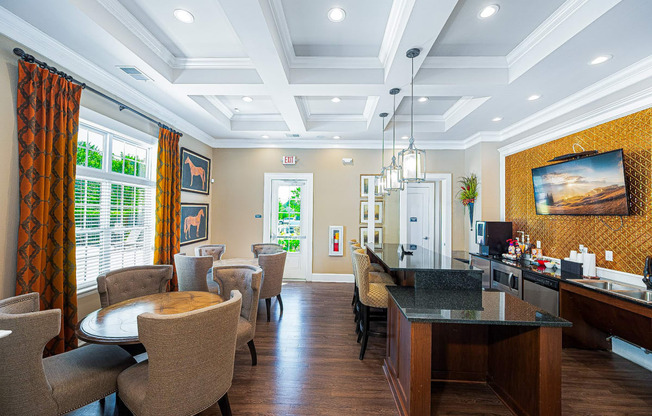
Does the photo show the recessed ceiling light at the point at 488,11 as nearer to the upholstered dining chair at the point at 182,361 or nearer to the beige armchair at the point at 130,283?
the upholstered dining chair at the point at 182,361

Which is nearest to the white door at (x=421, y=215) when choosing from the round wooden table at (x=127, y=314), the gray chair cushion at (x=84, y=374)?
the round wooden table at (x=127, y=314)

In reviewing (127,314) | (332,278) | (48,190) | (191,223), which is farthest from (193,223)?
(127,314)

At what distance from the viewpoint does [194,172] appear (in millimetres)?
4648

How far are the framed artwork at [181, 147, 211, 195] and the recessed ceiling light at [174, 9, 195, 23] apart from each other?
2379 mm

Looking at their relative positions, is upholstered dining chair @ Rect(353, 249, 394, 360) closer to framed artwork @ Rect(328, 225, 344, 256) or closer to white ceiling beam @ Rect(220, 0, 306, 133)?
white ceiling beam @ Rect(220, 0, 306, 133)

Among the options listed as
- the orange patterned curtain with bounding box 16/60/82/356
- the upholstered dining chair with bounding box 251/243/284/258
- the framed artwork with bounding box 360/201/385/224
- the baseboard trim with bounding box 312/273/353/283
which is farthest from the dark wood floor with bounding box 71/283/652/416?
the framed artwork with bounding box 360/201/385/224

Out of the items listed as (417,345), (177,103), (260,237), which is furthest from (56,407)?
(260,237)

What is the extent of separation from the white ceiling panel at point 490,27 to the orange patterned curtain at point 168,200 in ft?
11.6

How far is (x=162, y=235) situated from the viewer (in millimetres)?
3611

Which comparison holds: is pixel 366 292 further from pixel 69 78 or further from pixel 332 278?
pixel 69 78

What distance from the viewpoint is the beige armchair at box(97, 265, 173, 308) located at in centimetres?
225

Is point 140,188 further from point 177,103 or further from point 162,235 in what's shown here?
point 177,103

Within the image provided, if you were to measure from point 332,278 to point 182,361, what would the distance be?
4099 millimetres

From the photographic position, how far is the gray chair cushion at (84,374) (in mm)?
1454
